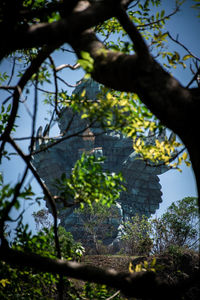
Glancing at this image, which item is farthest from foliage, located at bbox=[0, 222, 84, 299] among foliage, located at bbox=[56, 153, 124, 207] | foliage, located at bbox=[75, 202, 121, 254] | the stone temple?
the stone temple

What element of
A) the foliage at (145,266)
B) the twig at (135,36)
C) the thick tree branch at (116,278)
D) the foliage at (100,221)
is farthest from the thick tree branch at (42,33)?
the foliage at (100,221)

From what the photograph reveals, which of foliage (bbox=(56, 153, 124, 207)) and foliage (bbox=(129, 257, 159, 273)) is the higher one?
foliage (bbox=(56, 153, 124, 207))

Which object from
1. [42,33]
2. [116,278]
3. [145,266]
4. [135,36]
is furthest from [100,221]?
[42,33]

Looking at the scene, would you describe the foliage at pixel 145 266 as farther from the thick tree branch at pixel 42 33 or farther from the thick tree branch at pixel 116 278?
the thick tree branch at pixel 42 33

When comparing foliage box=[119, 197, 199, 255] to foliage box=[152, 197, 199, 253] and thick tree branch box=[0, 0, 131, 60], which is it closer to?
foliage box=[152, 197, 199, 253]

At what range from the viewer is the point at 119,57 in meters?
1.31

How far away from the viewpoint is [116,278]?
1.19 m

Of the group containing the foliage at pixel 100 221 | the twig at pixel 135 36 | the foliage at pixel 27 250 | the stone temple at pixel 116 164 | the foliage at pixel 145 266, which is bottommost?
the foliage at pixel 145 266

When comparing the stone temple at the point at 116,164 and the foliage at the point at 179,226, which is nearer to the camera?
the foliage at the point at 179,226

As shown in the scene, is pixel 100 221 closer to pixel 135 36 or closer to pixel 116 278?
pixel 116 278

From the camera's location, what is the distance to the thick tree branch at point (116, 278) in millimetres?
1097

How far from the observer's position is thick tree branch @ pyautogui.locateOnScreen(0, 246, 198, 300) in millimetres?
1097

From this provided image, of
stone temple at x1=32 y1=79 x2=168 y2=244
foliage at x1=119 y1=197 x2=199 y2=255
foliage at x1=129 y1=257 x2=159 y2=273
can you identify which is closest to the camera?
foliage at x1=129 y1=257 x2=159 y2=273

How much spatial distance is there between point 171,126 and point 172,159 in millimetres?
985
